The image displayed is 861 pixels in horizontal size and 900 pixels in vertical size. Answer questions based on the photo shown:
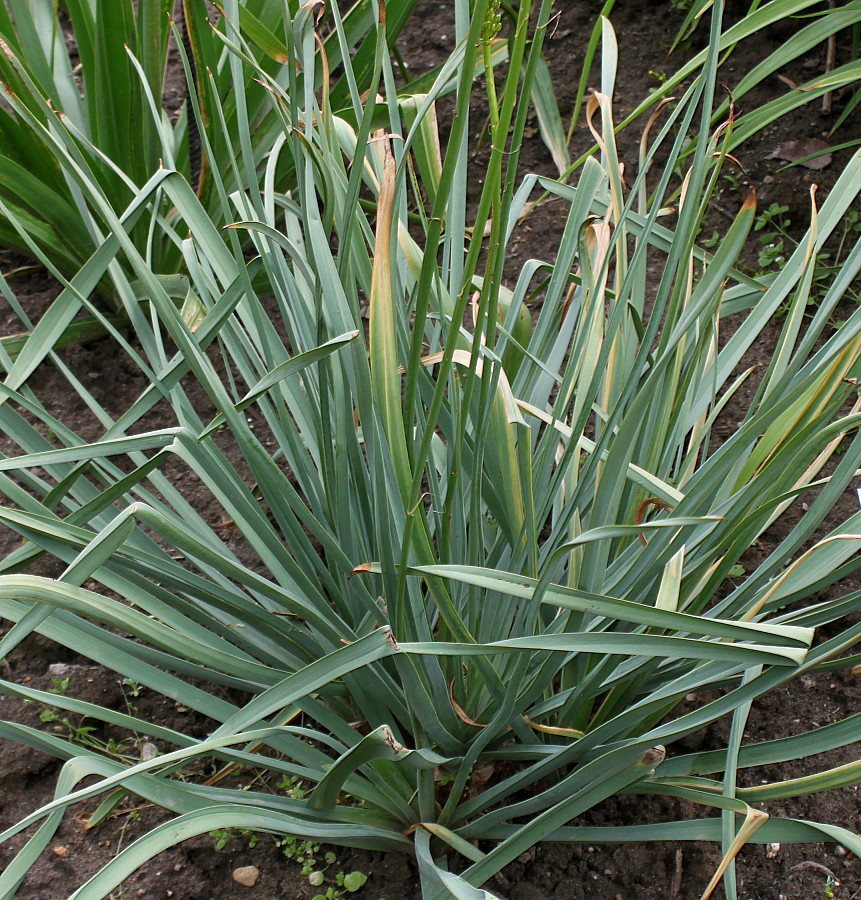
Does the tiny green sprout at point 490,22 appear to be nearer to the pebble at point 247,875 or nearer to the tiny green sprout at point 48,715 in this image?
the pebble at point 247,875

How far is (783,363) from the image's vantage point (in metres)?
0.99

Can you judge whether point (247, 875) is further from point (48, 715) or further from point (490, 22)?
point (490, 22)

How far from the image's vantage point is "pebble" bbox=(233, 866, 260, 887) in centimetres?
96

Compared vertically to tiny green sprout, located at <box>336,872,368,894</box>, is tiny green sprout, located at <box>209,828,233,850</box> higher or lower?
higher

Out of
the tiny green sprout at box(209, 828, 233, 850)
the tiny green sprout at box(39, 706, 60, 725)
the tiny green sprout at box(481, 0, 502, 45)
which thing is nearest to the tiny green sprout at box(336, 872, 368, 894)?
the tiny green sprout at box(209, 828, 233, 850)

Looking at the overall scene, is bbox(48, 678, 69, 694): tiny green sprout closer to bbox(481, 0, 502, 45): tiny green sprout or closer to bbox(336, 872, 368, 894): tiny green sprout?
bbox(336, 872, 368, 894): tiny green sprout

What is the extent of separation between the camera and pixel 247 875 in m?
0.96

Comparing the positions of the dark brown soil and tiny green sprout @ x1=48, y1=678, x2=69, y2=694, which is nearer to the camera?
the dark brown soil

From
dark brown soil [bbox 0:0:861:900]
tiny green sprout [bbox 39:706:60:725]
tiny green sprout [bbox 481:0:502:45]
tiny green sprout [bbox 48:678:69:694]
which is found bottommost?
dark brown soil [bbox 0:0:861:900]

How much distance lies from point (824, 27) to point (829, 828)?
47.4 inches

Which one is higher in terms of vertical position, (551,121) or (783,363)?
(551,121)

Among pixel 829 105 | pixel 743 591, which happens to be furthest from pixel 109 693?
pixel 829 105

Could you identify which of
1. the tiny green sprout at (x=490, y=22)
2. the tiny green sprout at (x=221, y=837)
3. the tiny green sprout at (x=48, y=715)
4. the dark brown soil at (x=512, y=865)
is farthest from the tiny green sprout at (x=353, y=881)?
the tiny green sprout at (x=490, y=22)

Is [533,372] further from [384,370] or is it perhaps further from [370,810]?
[370,810]
